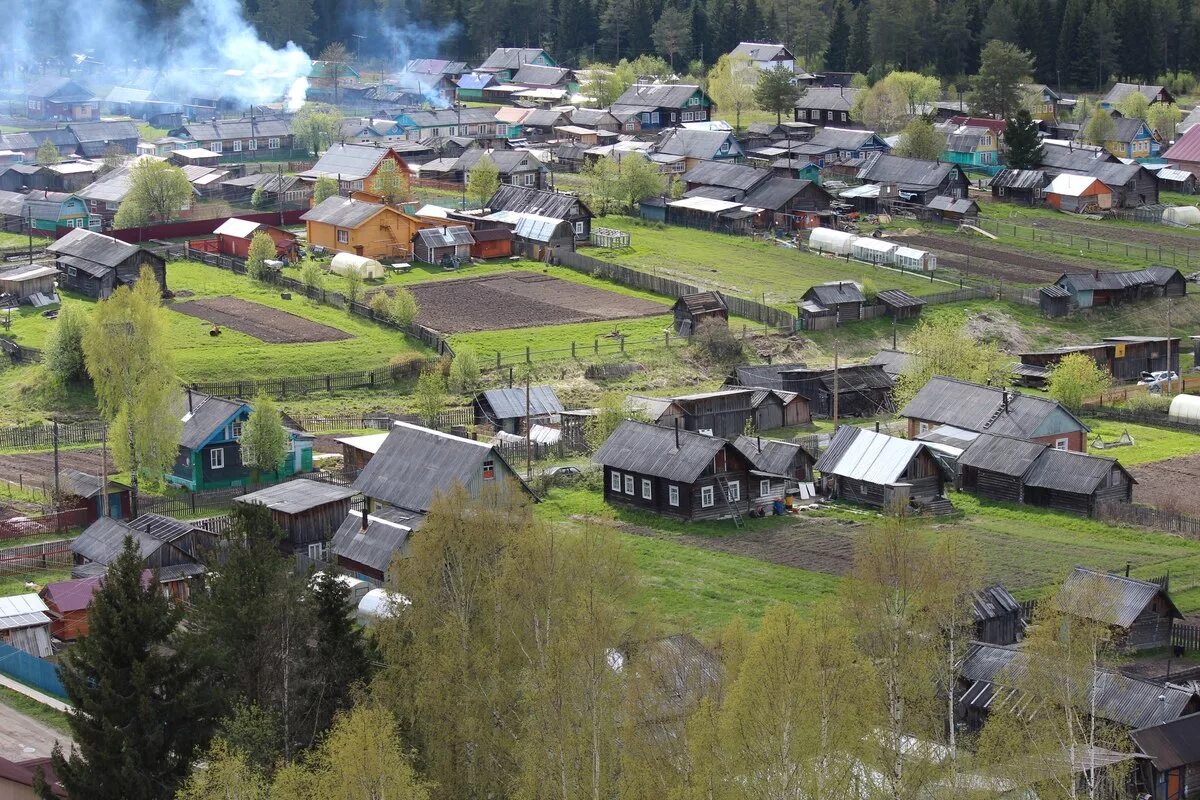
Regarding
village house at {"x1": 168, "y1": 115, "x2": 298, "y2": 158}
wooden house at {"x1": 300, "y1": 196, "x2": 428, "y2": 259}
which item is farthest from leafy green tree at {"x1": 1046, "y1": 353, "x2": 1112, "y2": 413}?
village house at {"x1": 168, "y1": 115, "x2": 298, "y2": 158}

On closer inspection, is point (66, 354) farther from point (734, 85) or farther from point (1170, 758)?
point (734, 85)

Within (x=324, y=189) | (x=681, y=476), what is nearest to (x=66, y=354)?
(x=681, y=476)

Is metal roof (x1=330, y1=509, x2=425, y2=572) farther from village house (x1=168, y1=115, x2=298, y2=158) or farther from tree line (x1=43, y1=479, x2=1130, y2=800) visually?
village house (x1=168, y1=115, x2=298, y2=158)

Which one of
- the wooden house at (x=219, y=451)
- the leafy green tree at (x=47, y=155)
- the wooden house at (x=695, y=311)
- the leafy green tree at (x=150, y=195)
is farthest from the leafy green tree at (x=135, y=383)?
the leafy green tree at (x=47, y=155)

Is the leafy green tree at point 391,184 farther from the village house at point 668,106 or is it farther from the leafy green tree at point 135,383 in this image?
the leafy green tree at point 135,383

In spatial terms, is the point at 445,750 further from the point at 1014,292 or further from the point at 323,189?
the point at 323,189

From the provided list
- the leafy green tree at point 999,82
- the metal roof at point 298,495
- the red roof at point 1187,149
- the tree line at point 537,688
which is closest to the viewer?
the tree line at point 537,688

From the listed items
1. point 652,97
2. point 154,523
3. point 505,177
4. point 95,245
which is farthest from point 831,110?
point 154,523
